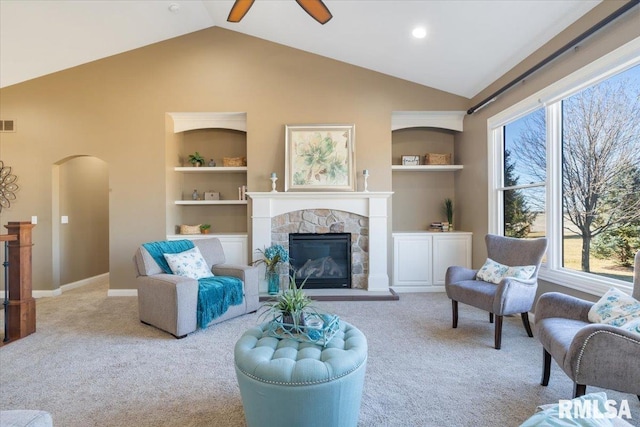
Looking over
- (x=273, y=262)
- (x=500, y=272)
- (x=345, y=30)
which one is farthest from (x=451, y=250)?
(x=345, y=30)

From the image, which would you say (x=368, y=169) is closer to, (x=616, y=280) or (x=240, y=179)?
(x=240, y=179)

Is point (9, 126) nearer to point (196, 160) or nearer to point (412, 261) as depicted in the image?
point (196, 160)

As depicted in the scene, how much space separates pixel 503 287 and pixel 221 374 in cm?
248

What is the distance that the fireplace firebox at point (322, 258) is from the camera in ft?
15.6

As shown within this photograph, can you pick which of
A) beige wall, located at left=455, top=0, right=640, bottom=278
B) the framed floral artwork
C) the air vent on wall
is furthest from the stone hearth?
the air vent on wall

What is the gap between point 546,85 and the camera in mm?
3197

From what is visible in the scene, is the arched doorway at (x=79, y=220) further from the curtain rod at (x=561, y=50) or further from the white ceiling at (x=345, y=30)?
the curtain rod at (x=561, y=50)

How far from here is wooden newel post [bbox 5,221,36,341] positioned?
3.12 metres

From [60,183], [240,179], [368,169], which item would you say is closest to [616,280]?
[368,169]

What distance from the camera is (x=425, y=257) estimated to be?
481cm

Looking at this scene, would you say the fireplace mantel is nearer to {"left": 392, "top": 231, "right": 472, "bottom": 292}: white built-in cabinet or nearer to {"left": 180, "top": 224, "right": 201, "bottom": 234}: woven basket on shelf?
{"left": 392, "top": 231, "right": 472, "bottom": 292}: white built-in cabinet

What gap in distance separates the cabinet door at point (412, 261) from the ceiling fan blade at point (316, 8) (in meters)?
3.19

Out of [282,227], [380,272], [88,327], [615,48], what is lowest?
[88,327]

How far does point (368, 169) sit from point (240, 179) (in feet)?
7.02
